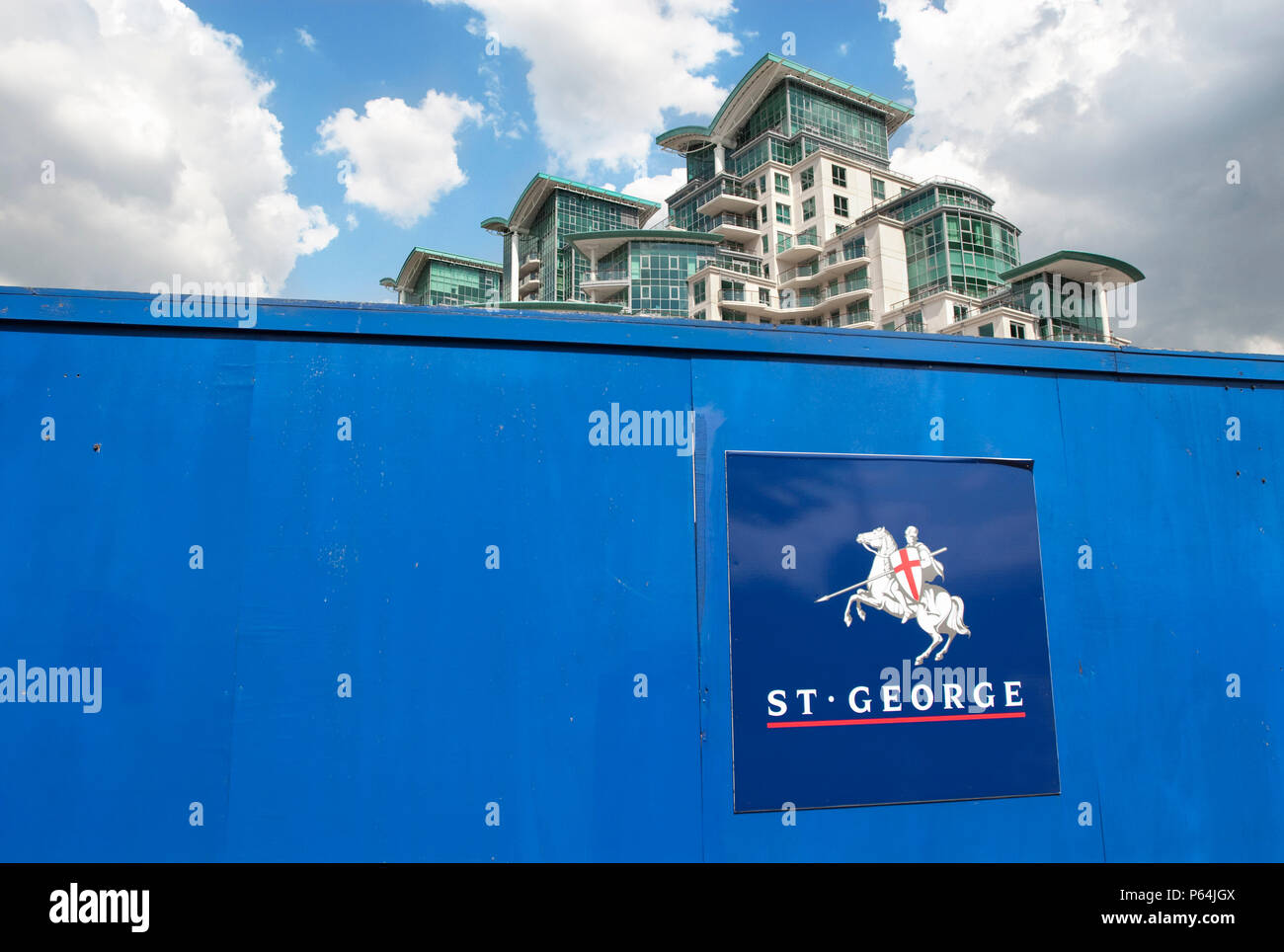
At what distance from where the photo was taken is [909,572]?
3098 mm

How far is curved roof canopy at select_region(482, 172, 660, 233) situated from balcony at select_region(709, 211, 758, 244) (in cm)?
1371

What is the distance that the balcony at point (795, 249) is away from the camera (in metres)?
54.8

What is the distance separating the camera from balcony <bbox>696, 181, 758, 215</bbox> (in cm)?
5778

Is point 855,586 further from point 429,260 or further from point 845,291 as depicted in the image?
point 429,260

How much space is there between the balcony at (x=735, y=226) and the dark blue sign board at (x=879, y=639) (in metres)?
58.3

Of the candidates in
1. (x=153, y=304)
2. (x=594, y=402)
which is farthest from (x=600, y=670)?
(x=153, y=304)

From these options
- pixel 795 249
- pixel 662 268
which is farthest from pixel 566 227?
pixel 795 249

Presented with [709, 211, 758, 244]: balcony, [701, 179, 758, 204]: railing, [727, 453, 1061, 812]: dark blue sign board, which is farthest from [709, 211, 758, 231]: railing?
[727, 453, 1061, 812]: dark blue sign board

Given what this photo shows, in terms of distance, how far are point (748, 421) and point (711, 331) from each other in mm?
419

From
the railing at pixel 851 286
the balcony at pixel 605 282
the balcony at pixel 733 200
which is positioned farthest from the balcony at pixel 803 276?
the balcony at pixel 605 282

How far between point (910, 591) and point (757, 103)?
66971 mm
